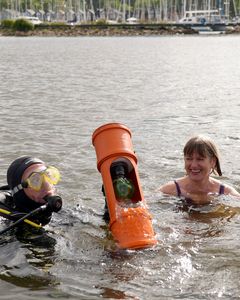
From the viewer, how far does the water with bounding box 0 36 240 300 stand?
15.5ft

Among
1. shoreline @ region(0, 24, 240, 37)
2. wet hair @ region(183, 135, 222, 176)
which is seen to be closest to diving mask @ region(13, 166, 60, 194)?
wet hair @ region(183, 135, 222, 176)

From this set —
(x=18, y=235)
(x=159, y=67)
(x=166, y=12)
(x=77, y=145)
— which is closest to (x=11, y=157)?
(x=77, y=145)

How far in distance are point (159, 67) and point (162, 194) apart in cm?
2532

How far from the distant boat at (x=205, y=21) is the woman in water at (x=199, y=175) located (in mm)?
93353

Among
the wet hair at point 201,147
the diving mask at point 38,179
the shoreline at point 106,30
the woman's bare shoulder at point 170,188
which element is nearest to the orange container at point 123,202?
the diving mask at point 38,179

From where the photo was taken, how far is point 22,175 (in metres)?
5.55

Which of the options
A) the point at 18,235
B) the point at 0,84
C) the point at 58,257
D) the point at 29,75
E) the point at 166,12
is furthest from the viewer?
the point at 166,12

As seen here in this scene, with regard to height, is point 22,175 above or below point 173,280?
above

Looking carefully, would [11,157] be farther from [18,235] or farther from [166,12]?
[166,12]

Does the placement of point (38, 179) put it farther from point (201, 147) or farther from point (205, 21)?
point (205, 21)

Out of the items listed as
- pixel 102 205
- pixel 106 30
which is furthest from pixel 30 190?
pixel 106 30

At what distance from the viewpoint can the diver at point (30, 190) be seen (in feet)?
17.7

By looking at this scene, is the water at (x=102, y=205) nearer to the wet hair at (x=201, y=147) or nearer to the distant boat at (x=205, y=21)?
Result: the wet hair at (x=201, y=147)

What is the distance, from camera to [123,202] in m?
5.45
